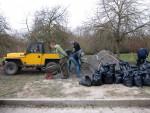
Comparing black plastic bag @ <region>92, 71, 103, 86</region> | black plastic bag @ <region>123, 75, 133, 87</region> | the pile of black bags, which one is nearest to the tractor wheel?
Result: the pile of black bags

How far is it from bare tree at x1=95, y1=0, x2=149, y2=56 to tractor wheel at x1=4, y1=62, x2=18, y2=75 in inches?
235

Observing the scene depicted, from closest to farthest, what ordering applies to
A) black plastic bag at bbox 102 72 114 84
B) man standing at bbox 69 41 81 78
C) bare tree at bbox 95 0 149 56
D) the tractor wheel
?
black plastic bag at bbox 102 72 114 84 → man standing at bbox 69 41 81 78 → the tractor wheel → bare tree at bbox 95 0 149 56

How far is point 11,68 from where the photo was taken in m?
14.1

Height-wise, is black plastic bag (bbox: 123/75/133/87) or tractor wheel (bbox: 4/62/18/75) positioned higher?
tractor wheel (bbox: 4/62/18/75)

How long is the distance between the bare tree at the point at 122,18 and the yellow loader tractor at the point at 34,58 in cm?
447

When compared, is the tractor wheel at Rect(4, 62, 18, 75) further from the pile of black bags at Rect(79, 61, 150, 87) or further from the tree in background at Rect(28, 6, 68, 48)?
the tree in background at Rect(28, 6, 68, 48)

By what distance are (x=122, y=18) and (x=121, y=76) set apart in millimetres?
6494

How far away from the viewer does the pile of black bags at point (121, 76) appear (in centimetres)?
1016

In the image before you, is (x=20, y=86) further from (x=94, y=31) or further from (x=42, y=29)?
(x=42, y=29)

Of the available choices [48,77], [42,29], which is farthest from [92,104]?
[42,29]

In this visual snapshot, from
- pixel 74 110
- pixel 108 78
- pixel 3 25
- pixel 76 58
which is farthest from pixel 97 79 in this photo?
pixel 3 25

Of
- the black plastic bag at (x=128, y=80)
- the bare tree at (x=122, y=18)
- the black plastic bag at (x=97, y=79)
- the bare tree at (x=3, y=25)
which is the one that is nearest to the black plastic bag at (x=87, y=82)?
the black plastic bag at (x=97, y=79)

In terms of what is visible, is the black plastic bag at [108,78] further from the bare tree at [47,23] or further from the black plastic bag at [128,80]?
the bare tree at [47,23]

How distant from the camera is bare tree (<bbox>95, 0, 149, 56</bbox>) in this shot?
53.7 feet
